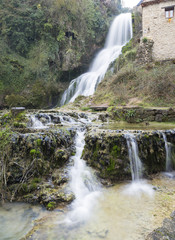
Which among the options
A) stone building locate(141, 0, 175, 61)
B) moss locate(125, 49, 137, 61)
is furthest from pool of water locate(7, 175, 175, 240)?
stone building locate(141, 0, 175, 61)

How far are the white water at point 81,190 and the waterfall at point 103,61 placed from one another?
457 inches

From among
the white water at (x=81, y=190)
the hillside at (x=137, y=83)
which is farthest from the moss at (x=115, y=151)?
the hillside at (x=137, y=83)

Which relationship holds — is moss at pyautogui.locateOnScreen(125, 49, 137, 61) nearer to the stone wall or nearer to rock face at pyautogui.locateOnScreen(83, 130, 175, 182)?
the stone wall

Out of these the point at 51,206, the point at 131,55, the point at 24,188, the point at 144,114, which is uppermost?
the point at 131,55

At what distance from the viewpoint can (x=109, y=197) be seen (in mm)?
4066

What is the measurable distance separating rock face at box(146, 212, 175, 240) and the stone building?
1440 cm

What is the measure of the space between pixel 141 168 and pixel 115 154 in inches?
36.3

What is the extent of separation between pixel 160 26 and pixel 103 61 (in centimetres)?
671

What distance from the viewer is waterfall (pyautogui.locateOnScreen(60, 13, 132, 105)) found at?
16.7m

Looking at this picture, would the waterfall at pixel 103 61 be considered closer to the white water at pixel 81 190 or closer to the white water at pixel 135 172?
the white water at pixel 135 172

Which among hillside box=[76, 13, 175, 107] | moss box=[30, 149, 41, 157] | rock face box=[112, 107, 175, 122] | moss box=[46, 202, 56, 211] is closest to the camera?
moss box=[46, 202, 56, 211]

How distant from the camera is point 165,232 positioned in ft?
9.04

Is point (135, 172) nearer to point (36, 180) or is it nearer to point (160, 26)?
point (36, 180)

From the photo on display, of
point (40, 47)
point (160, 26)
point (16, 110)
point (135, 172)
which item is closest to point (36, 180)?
point (135, 172)
